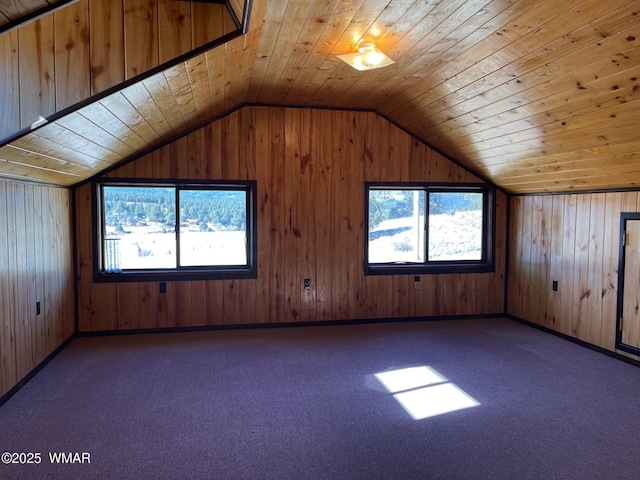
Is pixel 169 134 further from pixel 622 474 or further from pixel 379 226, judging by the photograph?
pixel 622 474

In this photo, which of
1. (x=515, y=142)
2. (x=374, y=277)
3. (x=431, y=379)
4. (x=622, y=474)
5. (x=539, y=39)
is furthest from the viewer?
(x=374, y=277)

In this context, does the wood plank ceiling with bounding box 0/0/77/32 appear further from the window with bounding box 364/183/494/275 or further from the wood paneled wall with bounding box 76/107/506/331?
the window with bounding box 364/183/494/275

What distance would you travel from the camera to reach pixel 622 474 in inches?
85.0

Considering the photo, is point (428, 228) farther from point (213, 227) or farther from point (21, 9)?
point (21, 9)

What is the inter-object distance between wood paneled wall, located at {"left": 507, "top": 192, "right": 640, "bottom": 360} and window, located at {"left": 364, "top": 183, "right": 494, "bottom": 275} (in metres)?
0.39

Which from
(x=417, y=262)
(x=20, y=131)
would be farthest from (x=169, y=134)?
(x=417, y=262)

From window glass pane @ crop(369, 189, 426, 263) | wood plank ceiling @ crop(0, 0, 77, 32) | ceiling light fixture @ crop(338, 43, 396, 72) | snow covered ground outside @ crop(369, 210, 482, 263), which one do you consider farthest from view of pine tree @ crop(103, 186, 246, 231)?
wood plank ceiling @ crop(0, 0, 77, 32)

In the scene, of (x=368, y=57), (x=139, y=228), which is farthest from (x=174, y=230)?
(x=368, y=57)

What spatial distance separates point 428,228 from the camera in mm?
5273

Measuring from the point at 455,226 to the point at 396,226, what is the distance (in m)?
0.77

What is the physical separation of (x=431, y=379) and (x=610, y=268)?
2.08 metres

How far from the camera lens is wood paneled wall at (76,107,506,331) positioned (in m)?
4.55

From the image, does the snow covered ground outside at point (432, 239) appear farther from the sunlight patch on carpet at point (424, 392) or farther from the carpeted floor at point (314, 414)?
the sunlight patch on carpet at point (424, 392)

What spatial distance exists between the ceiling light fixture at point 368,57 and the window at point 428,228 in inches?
85.8
